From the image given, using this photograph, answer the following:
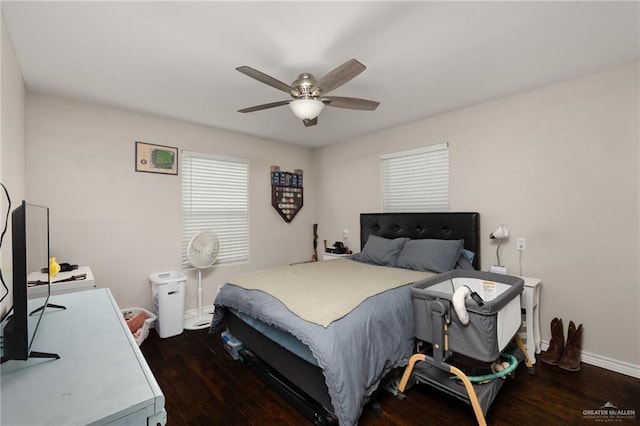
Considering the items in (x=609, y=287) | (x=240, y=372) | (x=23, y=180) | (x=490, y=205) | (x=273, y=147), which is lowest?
(x=240, y=372)

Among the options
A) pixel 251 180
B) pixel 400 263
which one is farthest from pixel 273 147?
pixel 400 263

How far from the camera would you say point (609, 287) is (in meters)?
2.26

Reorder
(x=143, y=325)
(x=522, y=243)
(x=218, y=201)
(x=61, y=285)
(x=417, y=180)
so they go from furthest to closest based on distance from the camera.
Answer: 1. (x=218, y=201)
2. (x=417, y=180)
3. (x=143, y=325)
4. (x=522, y=243)
5. (x=61, y=285)

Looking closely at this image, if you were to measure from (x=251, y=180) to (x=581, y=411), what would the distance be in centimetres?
392

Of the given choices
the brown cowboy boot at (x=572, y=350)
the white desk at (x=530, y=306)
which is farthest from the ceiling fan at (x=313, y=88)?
the brown cowboy boot at (x=572, y=350)

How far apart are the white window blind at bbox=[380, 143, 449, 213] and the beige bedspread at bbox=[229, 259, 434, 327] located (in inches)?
40.3

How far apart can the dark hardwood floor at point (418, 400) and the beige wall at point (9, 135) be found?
1212mm

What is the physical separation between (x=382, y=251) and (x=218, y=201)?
2.23m

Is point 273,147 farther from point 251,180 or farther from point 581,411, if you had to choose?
point 581,411

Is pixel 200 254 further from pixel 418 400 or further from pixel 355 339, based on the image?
pixel 418 400

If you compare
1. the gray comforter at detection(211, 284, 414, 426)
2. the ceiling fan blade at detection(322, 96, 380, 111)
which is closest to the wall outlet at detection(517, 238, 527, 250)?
the gray comforter at detection(211, 284, 414, 426)

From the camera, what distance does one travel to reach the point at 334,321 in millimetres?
1628

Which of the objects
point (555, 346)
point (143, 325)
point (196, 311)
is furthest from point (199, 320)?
point (555, 346)

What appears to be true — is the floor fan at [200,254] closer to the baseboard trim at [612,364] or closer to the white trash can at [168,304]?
the white trash can at [168,304]
